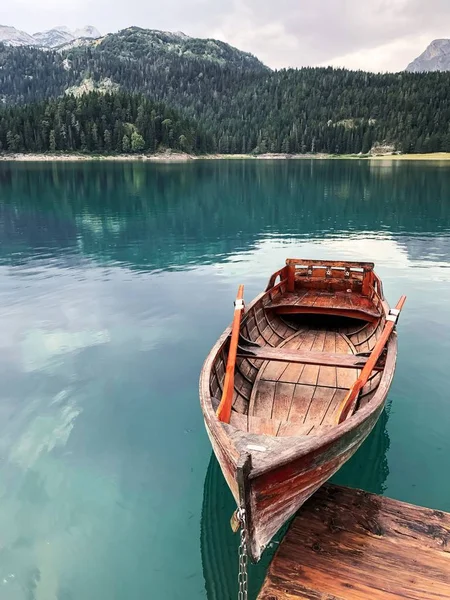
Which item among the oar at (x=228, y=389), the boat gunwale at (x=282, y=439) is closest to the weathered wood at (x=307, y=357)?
the oar at (x=228, y=389)

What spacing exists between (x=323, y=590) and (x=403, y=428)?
6.04 metres

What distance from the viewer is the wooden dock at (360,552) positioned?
591cm

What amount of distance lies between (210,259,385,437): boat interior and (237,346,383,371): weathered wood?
0.02m

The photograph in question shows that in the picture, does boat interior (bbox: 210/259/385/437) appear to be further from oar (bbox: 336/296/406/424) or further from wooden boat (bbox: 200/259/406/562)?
oar (bbox: 336/296/406/424)

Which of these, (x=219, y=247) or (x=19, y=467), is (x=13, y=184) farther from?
(x=19, y=467)

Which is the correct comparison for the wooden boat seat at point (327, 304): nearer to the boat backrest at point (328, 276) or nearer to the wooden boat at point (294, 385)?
the wooden boat at point (294, 385)

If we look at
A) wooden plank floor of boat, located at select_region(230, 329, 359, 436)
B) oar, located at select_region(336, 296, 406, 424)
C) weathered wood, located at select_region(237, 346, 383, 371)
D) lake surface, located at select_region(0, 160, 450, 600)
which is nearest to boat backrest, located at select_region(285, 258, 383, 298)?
lake surface, located at select_region(0, 160, 450, 600)

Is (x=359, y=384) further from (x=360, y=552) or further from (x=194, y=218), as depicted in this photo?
(x=194, y=218)

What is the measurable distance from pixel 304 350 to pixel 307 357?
119 centimetres

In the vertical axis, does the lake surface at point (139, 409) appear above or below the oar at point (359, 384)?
below

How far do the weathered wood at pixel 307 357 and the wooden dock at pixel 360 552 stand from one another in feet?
10.2

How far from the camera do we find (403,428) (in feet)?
36.1

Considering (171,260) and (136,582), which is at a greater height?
(171,260)

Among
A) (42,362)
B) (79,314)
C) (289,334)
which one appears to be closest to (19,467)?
(42,362)
